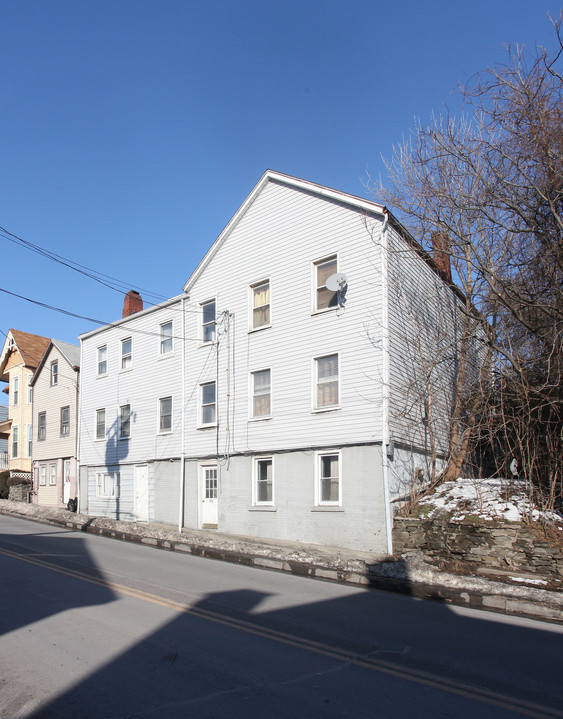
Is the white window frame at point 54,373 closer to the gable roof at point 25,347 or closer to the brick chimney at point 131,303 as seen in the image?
the brick chimney at point 131,303

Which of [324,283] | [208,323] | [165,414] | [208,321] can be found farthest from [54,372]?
[324,283]

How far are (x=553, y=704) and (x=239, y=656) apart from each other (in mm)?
2990

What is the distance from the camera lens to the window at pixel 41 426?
3228 cm

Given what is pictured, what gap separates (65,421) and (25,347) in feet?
36.0

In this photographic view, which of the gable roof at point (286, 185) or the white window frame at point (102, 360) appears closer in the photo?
the gable roof at point (286, 185)

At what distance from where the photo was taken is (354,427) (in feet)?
54.5

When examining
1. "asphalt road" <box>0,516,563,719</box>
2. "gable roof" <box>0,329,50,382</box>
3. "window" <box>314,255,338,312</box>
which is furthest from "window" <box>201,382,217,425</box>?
"gable roof" <box>0,329,50,382</box>

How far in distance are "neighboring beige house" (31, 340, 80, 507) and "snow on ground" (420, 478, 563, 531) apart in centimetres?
1897

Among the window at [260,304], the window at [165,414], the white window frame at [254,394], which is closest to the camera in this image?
the white window frame at [254,394]

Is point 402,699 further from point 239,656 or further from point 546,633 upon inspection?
→ point 546,633

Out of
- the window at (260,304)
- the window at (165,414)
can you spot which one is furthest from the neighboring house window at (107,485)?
the window at (260,304)

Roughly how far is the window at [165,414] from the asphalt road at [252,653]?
455 inches

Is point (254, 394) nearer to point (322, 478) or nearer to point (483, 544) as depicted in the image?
point (322, 478)

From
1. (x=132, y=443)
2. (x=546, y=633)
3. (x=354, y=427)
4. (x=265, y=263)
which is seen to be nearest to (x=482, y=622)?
(x=546, y=633)
